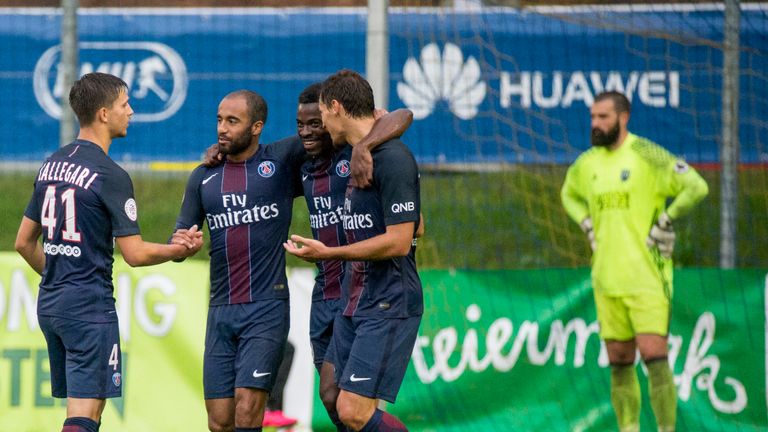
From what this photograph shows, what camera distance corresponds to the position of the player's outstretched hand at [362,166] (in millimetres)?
5973

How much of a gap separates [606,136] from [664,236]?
2.77ft

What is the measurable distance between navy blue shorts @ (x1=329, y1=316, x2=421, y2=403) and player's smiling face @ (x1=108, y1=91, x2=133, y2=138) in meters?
1.52

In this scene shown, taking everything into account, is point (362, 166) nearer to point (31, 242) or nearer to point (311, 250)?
point (311, 250)

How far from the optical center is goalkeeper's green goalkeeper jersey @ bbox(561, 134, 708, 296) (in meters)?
8.33

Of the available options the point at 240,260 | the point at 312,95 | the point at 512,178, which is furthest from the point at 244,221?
the point at 512,178

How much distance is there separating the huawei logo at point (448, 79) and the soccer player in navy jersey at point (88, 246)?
290 centimetres

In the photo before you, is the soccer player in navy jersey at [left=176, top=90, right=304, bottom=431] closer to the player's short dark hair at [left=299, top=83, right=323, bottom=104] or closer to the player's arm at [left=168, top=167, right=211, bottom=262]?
the player's arm at [left=168, top=167, right=211, bottom=262]

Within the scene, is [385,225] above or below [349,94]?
below

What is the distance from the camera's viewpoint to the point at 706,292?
8289 mm

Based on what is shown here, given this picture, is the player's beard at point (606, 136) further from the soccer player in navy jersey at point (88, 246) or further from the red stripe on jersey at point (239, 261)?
the soccer player in navy jersey at point (88, 246)

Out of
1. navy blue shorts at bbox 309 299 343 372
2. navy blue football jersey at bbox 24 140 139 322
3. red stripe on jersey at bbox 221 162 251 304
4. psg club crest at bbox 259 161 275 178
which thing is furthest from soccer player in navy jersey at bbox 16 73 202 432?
navy blue shorts at bbox 309 299 343 372

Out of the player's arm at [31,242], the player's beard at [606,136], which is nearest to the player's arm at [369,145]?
the player's arm at [31,242]

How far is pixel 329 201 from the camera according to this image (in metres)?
6.70

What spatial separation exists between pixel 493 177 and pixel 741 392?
2245 millimetres
